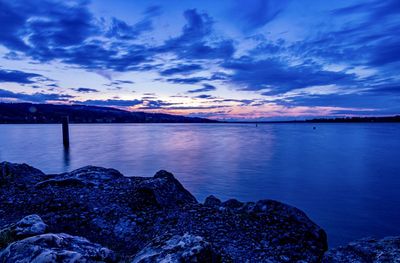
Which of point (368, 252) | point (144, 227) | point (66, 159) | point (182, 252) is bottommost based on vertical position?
point (66, 159)

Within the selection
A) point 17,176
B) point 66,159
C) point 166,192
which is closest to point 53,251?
point 166,192

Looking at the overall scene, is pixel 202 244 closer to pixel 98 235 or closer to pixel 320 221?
pixel 98 235

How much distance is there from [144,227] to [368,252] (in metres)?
4.74

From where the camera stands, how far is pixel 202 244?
4.20m

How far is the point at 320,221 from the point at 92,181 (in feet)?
29.6

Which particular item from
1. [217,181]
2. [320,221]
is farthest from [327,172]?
[320,221]

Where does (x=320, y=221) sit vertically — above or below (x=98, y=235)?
below

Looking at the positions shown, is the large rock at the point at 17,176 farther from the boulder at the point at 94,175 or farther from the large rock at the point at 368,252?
the large rock at the point at 368,252

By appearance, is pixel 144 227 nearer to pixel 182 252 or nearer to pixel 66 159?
pixel 182 252

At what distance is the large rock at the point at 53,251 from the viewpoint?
3.95m

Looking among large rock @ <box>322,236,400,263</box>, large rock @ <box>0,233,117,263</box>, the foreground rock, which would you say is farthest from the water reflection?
large rock @ <box>322,236,400,263</box>

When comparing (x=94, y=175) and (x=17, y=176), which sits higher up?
(x=94, y=175)

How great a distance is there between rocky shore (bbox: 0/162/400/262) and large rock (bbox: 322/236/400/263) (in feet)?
0.05

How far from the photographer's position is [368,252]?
4.79 m
